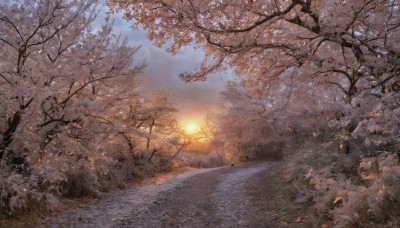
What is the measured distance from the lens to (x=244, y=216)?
1013 centimetres

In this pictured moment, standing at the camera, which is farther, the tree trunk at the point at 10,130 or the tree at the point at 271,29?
the tree trunk at the point at 10,130

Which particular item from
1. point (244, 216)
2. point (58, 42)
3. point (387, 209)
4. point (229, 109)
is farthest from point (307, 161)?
point (229, 109)

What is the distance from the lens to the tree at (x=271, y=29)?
7.68 m

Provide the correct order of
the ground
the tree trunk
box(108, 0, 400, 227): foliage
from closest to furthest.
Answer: box(108, 0, 400, 227): foliage < the ground < the tree trunk

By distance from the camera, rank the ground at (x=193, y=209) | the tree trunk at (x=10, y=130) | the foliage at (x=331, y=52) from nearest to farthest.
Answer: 1. the foliage at (x=331, y=52)
2. the ground at (x=193, y=209)
3. the tree trunk at (x=10, y=130)

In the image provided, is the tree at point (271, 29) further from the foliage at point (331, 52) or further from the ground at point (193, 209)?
the ground at point (193, 209)

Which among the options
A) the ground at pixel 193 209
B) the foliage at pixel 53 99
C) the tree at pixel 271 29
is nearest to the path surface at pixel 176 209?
the ground at pixel 193 209

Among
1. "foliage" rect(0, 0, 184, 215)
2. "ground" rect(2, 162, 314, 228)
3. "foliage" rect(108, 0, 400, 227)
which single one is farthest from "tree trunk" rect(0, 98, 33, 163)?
"foliage" rect(108, 0, 400, 227)

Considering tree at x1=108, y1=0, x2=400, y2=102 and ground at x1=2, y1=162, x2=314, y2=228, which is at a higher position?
tree at x1=108, y1=0, x2=400, y2=102

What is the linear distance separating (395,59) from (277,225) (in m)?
4.94

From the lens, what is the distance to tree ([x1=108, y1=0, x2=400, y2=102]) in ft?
25.2

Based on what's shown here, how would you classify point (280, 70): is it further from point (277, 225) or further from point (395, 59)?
point (277, 225)

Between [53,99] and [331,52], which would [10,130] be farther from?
[331,52]

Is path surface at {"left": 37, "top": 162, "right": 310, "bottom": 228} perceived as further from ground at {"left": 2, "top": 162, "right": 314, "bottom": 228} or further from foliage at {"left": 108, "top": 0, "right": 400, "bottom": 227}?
foliage at {"left": 108, "top": 0, "right": 400, "bottom": 227}
